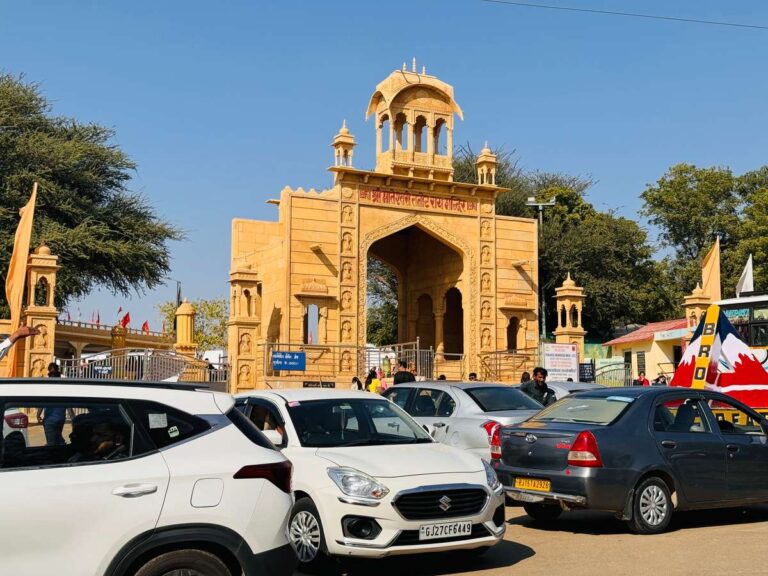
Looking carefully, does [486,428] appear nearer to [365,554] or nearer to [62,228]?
[365,554]

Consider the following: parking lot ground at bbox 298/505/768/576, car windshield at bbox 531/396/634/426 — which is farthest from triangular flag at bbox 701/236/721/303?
car windshield at bbox 531/396/634/426

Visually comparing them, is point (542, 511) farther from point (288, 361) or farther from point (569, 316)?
point (569, 316)

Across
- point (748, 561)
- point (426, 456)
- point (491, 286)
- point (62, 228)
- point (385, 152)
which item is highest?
point (385, 152)

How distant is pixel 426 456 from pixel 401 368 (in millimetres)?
10611

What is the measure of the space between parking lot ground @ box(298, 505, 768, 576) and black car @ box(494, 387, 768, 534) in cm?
30

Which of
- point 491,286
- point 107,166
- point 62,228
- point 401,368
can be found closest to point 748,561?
point 401,368

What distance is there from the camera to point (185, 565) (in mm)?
5305

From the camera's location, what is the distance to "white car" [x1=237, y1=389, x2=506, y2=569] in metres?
7.24

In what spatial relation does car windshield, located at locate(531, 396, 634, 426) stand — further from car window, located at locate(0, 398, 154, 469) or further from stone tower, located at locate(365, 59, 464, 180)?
stone tower, located at locate(365, 59, 464, 180)

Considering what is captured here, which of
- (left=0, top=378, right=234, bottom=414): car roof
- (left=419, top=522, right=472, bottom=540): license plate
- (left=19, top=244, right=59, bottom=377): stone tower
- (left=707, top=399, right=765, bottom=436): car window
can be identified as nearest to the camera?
(left=0, top=378, right=234, bottom=414): car roof

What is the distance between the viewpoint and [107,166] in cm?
4003

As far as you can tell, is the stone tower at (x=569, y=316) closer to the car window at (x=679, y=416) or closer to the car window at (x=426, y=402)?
the car window at (x=426, y=402)

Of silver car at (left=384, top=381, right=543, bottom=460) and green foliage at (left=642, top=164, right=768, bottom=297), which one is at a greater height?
green foliage at (left=642, top=164, right=768, bottom=297)

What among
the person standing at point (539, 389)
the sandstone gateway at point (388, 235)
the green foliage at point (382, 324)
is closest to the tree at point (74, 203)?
the sandstone gateway at point (388, 235)
